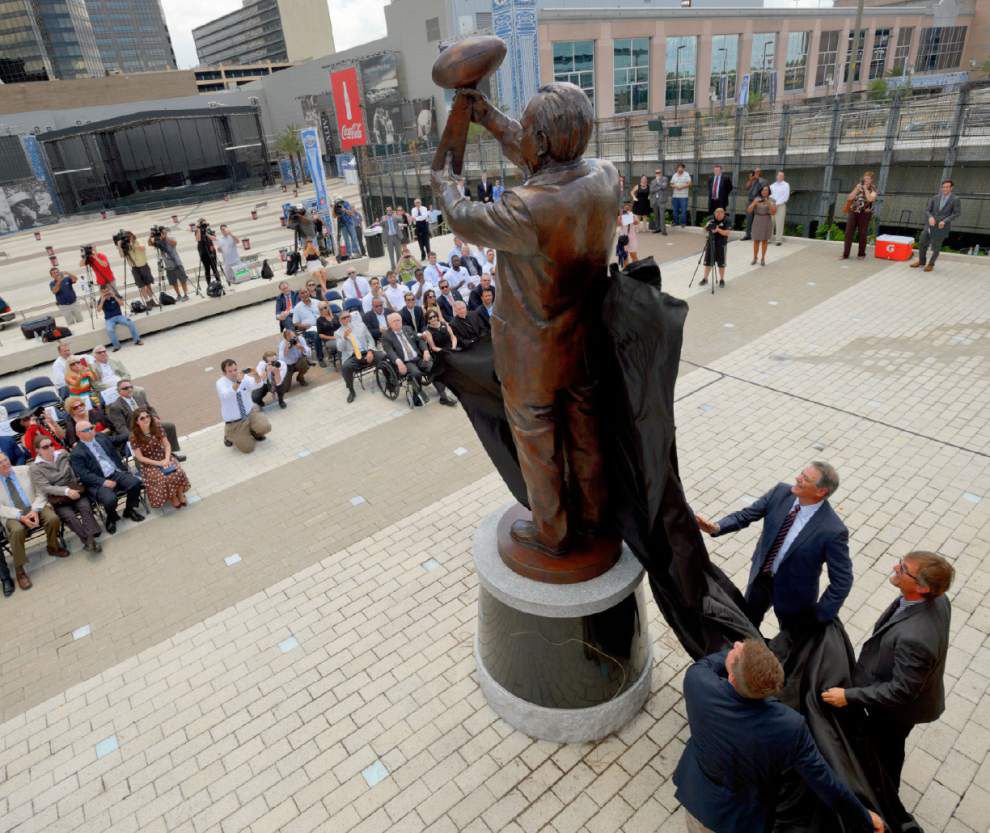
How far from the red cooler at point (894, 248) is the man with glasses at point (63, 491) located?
48.2 feet

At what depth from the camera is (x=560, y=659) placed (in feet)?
12.4

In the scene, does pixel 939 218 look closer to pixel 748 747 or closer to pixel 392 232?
pixel 392 232

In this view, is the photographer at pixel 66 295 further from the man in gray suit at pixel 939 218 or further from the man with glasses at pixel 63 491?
the man in gray suit at pixel 939 218

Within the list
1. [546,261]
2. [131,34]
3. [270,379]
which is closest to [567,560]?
[546,261]

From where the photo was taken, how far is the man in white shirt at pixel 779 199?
1436 centimetres

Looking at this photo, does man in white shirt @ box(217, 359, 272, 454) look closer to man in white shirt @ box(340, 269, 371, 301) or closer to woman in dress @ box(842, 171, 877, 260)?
man in white shirt @ box(340, 269, 371, 301)

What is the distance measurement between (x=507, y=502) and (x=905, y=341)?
6.90 m

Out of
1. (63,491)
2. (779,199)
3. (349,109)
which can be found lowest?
(63,491)

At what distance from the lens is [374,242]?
64.2 feet

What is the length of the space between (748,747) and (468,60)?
309cm

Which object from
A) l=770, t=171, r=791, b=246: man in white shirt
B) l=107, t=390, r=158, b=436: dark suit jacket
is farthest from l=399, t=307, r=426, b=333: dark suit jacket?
l=770, t=171, r=791, b=246: man in white shirt

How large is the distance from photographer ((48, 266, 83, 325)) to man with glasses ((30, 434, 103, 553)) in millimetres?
9952

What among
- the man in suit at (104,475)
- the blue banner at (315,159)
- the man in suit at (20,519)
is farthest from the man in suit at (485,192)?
the man in suit at (20,519)

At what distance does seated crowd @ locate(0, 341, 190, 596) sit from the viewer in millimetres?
6363
